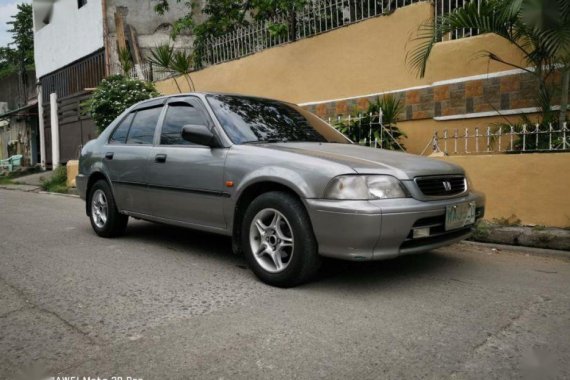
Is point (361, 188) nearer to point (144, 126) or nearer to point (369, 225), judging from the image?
point (369, 225)

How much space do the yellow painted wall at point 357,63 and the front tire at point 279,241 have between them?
433 centimetres

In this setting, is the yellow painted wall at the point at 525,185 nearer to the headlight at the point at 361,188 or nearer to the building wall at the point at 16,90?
the headlight at the point at 361,188

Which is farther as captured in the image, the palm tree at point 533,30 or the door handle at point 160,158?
the palm tree at point 533,30

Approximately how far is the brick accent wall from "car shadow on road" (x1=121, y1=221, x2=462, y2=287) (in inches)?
106

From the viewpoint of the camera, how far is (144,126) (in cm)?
521

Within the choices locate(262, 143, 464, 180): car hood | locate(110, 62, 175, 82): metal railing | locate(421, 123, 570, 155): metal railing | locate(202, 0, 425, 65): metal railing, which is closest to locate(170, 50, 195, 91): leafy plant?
locate(202, 0, 425, 65): metal railing

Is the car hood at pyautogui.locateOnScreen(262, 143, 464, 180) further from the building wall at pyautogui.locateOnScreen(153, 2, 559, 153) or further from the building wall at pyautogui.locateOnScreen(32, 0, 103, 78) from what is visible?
the building wall at pyautogui.locateOnScreen(32, 0, 103, 78)

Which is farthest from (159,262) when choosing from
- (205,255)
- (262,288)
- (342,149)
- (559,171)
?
(559,171)

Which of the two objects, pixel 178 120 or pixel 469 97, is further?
pixel 469 97

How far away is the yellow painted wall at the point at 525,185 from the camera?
513cm

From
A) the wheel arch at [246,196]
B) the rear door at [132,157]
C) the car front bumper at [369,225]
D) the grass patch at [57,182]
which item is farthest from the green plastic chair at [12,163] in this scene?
the car front bumper at [369,225]

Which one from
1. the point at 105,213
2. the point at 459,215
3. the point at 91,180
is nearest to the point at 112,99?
the point at 91,180

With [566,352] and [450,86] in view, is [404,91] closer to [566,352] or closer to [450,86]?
[450,86]

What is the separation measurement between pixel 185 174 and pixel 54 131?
16.4 m
